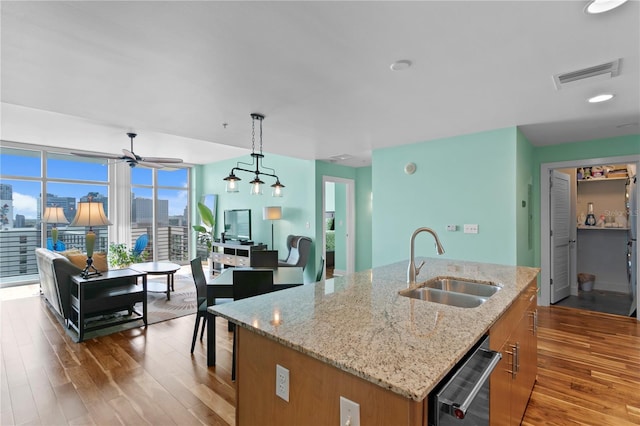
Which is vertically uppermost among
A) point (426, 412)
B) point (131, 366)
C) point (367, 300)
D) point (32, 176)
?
point (32, 176)

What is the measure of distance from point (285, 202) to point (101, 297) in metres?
3.70

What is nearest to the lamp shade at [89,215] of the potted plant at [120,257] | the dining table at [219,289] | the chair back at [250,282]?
the dining table at [219,289]

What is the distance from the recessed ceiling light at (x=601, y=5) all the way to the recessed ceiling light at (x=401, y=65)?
A: 0.92 m

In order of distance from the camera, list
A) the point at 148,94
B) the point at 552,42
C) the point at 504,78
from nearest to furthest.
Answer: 1. the point at 552,42
2. the point at 504,78
3. the point at 148,94

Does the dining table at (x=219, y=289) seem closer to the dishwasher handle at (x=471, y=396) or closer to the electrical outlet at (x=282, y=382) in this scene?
the electrical outlet at (x=282, y=382)

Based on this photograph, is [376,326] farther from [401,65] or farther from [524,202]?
[524,202]

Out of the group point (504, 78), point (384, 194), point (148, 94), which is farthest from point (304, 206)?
point (504, 78)

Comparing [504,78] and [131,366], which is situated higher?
[504,78]

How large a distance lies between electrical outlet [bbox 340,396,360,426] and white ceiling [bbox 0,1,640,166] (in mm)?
1699

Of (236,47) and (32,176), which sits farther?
(32,176)

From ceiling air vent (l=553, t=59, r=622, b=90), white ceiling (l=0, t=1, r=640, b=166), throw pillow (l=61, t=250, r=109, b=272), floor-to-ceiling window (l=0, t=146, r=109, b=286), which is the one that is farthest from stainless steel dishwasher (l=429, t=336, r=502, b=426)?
floor-to-ceiling window (l=0, t=146, r=109, b=286)

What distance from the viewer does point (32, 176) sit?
623cm

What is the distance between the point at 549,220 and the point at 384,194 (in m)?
2.49

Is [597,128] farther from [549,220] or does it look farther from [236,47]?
[236,47]
